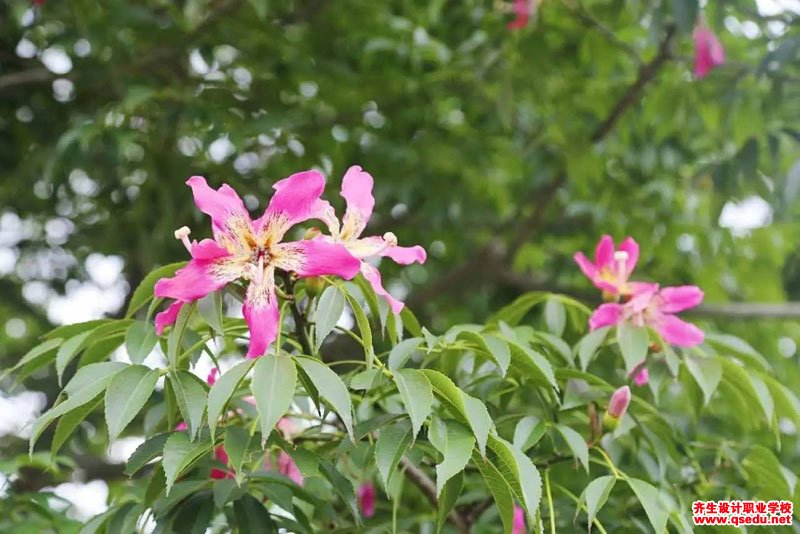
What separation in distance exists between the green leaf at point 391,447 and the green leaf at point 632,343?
1.17 feet

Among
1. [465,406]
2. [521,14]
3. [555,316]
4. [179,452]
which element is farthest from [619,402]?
[521,14]

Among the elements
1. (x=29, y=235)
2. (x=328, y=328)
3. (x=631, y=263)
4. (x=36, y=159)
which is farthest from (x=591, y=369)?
(x=29, y=235)

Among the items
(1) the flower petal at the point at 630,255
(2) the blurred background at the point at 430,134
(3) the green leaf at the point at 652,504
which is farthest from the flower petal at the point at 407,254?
(2) the blurred background at the point at 430,134

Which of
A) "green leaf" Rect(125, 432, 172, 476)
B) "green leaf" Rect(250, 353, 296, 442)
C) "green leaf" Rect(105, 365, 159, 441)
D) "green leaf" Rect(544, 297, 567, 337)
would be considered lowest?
"green leaf" Rect(544, 297, 567, 337)

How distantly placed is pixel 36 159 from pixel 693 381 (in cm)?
149

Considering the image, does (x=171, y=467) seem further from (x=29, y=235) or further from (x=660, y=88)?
(x=29, y=235)

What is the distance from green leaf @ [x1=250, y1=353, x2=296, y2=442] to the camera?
2.61ft

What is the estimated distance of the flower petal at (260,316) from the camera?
0.91 m

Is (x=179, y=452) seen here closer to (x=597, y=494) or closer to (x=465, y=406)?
(x=465, y=406)

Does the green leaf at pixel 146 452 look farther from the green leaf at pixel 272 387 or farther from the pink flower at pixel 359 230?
the pink flower at pixel 359 230

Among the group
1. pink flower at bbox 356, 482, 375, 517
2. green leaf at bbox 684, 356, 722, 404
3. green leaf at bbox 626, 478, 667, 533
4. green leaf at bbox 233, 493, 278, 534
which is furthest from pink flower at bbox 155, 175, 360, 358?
pink flower at bbox 356, 482, 375, 517

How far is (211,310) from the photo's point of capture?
0.93 m

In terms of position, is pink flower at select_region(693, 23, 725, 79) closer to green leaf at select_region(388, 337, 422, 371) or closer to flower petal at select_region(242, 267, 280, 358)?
green leaf at select_region(388, 337, 422, 371)

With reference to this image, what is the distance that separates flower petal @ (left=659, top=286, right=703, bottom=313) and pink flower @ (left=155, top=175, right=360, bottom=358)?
1.71 ft
